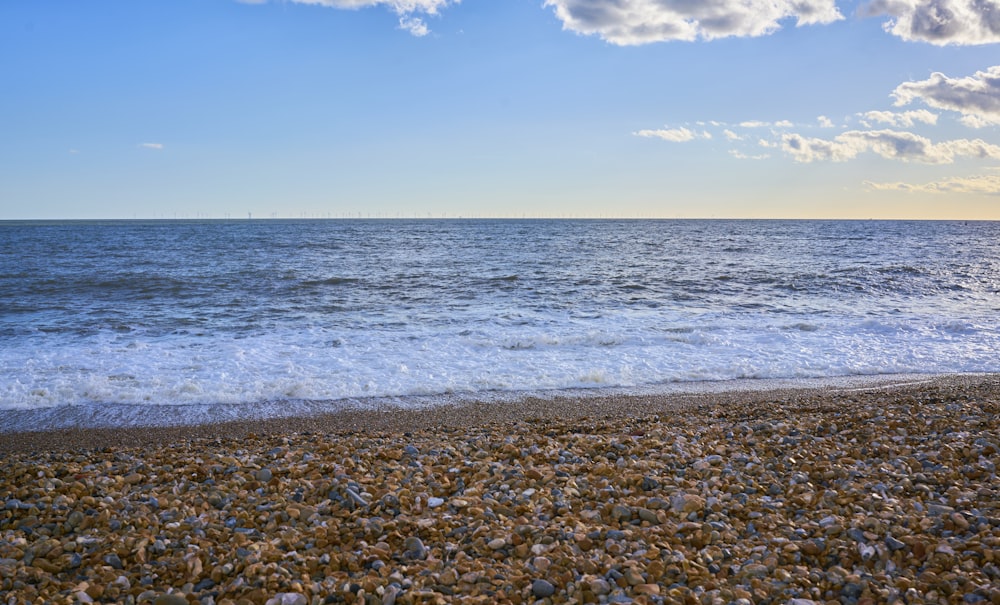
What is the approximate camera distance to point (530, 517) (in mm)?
4520

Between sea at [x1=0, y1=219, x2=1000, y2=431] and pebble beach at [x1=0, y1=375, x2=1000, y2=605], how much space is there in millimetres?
3116

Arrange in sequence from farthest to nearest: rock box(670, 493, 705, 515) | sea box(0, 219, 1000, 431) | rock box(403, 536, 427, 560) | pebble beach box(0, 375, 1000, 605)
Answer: sea box(0, 219, 1000, 431)
rock box(670, 493, 705, 515)
rock box(403, 536, 427, 560)
pebble beach box(0, 375, 1000, 605)

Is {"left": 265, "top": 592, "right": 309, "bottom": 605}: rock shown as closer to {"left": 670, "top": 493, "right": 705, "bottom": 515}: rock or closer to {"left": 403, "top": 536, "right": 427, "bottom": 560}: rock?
{"left": 403, "top": 536, "right": 427, "bottom": 560}: rock

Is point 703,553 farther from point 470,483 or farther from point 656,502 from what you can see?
point 470,483

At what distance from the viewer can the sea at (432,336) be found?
1012cm

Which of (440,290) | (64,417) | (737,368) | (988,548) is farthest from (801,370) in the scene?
(440,290)

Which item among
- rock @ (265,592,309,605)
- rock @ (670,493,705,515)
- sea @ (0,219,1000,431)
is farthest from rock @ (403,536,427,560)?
sea @ (0,219,1000,431)

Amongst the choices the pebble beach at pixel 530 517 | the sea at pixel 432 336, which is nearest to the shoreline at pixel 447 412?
the sea at pixel 432 336

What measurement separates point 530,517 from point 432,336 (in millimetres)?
10256

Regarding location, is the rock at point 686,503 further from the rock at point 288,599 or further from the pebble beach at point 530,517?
the rock at point 288,599

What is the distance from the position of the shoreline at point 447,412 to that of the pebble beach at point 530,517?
124cm

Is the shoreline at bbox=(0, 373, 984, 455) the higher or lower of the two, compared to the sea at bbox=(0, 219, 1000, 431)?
lower

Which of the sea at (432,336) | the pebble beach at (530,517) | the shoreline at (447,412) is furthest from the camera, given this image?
the sea at (432,336)

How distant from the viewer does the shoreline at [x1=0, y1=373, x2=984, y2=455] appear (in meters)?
8.20
